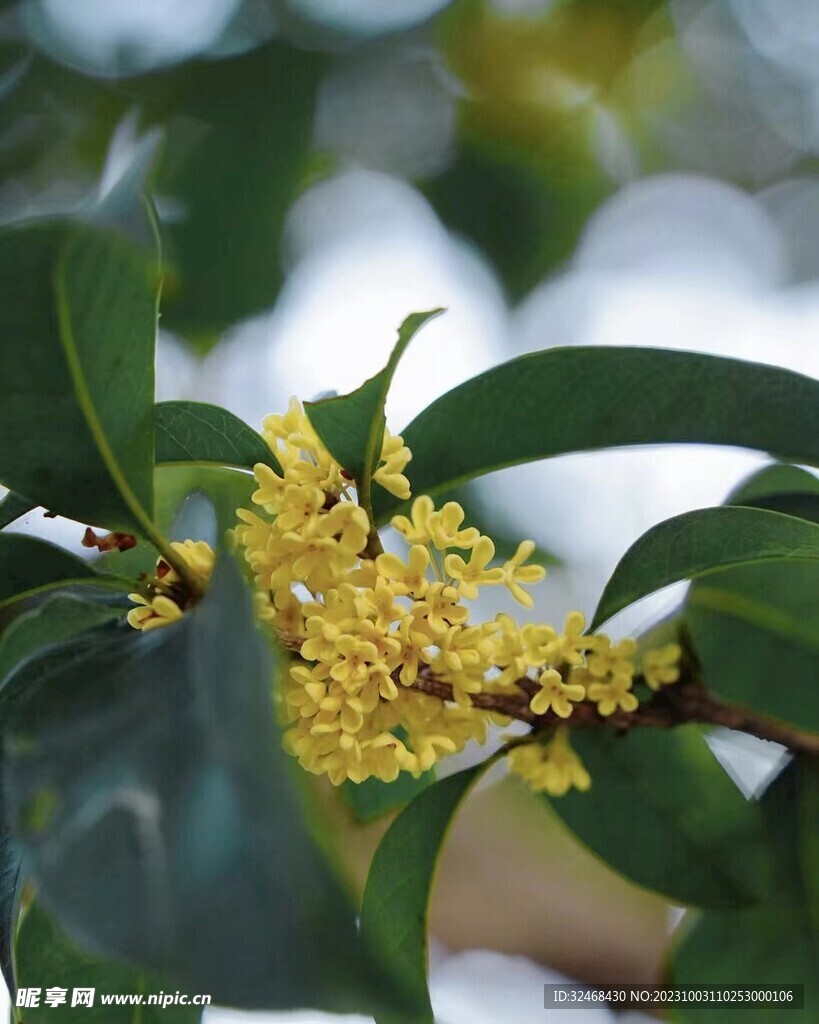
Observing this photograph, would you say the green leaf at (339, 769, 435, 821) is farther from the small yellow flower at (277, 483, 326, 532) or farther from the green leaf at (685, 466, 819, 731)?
the small yellow flower at (277, 483, 326, 532)

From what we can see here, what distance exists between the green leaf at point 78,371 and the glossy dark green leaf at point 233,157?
122 centimetres

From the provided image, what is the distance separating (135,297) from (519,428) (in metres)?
0.22

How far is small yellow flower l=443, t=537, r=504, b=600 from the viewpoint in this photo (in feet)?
1.49

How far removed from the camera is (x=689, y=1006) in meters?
0.70

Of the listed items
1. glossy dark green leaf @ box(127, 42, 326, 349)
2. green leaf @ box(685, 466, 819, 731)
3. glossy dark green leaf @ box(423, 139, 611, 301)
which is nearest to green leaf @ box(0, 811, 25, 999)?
green leaf @ box(685, 466, 819, 731)

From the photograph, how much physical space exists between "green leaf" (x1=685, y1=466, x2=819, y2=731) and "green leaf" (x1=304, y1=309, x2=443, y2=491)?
28cm

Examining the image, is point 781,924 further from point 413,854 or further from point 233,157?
point 233,157

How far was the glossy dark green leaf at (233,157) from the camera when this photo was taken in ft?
5.40

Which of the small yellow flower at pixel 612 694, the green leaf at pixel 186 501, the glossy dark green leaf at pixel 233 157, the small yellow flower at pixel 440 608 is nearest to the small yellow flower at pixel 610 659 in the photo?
the small yellow flower at pixel 612 694

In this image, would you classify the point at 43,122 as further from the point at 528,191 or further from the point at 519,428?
the point at 519,428

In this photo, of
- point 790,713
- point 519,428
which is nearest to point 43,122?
point 519,428

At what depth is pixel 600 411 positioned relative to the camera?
50cm

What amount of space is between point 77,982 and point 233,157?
1483 mm

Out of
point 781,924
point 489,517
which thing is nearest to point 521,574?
point 781,924
